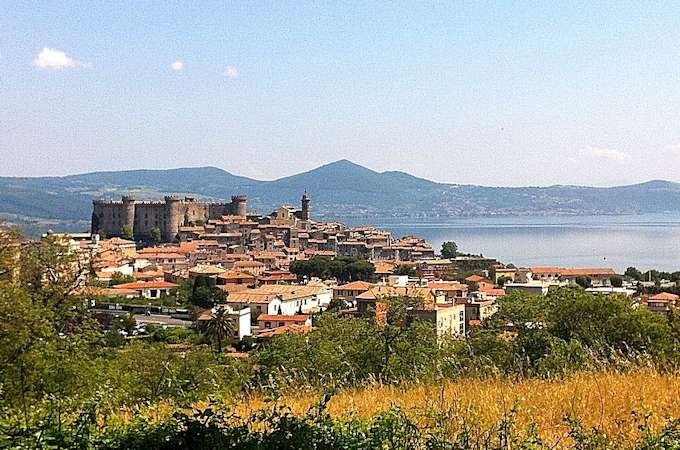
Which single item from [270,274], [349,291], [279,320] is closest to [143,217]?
[270,274]

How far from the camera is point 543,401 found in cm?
421

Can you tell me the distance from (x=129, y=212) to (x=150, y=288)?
80.3ft

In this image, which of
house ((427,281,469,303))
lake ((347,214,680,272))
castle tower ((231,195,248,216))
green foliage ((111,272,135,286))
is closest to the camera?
house ((427,281,469,303))

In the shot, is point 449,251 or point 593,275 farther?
point 449,251

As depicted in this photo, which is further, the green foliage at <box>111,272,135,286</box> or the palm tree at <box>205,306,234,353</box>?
the green foliage at <box>111,272,135,286</box>

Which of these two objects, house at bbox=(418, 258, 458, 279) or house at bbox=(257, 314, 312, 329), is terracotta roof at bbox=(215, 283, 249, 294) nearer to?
house at bbox=(257, 314, 312, 329)

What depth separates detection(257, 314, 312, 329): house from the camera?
Answer: 27.5 meters

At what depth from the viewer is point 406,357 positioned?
383 inches

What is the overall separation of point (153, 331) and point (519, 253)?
5971 centimetres

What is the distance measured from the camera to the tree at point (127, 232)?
184 ft

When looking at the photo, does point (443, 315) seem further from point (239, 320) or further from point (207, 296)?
point (207, 296)

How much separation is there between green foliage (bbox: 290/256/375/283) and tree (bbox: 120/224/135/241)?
1778 cm

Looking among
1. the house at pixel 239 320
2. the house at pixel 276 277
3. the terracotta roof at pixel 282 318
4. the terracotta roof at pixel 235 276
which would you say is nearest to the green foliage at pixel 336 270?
the house at pixel 276 277

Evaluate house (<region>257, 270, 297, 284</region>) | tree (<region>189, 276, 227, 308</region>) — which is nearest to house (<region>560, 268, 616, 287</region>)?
house (<region>257, 270, 297, 284</region>)
